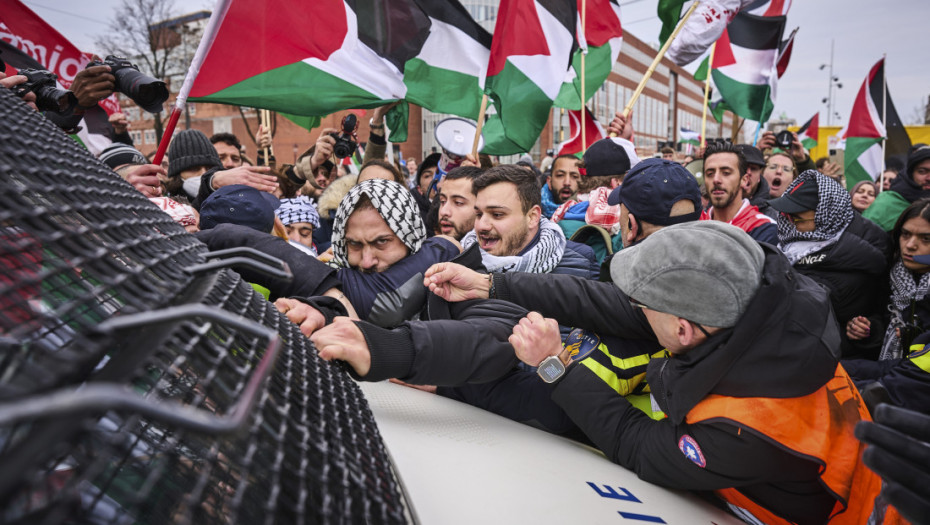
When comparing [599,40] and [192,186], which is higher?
[599,40]

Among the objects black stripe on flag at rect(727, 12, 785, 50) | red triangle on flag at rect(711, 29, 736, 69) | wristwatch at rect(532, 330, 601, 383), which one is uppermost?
black stripe on flag at rect(727, 12, 785, 50)

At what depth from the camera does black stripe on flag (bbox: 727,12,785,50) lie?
7.27 metres

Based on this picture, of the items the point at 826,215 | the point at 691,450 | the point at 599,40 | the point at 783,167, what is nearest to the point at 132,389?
the point at 691,450

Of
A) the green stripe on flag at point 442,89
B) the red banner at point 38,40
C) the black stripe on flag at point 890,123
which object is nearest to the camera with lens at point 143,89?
the red banner at point 38,40

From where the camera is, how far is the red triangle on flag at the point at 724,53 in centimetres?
749

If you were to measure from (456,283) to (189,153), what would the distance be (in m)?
2.86

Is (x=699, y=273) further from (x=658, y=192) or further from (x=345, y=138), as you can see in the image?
A: (x=345, y=138)

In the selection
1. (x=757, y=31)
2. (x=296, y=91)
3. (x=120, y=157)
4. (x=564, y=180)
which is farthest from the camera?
(x=757, y=31)

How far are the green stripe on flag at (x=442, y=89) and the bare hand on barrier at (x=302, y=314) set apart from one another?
319 cm

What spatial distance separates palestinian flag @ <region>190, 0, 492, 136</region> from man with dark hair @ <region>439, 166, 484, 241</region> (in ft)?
2.56

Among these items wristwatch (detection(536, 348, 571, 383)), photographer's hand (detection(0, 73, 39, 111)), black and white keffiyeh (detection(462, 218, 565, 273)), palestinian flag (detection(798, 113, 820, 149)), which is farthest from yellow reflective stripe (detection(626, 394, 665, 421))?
palestinian flag (detection(798, 113, 820, 149))

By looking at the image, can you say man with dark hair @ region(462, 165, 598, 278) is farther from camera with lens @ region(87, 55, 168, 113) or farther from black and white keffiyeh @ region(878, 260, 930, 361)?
black and white keffiyeh @ region(878, 260, 930, 361)

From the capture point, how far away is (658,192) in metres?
2.82

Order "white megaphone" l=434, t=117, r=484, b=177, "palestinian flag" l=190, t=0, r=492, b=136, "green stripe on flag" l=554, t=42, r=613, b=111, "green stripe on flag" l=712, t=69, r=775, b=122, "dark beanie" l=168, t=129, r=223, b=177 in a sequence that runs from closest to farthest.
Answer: "palestinian flag" l=190, t=0, r=492, b=136 < "dark beanie" l=168, t=129, r=223, b=177 < "white megaphone" l=434, t=117, r=484, b=177 < "green stripe on flag" l=554, t=42, r=613, b=111 < "green stripe on flag" l=712, t=69, r=775, b=122
